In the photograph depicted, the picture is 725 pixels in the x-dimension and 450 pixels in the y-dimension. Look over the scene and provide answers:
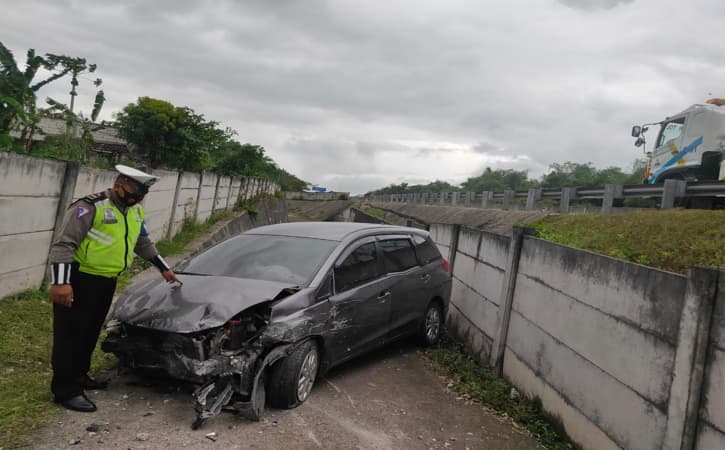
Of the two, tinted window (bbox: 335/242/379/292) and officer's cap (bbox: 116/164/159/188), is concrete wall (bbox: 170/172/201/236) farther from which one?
officer's cap (bbox: 116/164/159/188)

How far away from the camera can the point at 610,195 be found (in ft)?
37.5

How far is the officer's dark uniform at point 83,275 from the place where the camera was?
393 centimetres

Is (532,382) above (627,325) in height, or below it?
below

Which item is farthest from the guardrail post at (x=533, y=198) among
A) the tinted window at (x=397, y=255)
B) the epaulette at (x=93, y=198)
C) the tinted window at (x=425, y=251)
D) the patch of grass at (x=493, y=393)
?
the epaulette at (x=93, y=198)

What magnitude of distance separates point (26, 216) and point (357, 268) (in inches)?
153

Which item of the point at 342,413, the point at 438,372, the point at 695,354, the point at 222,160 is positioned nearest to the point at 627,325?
the point at 695,354

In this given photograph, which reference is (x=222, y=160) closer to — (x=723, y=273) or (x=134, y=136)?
(x=134, y=136)

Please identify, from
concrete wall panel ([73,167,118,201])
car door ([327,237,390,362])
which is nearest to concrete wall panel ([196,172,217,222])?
concrete wall panel ([73,167,118,201])

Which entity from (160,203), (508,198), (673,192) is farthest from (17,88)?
(508,198)

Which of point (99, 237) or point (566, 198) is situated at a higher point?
point (566, 198)

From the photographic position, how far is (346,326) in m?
5.20

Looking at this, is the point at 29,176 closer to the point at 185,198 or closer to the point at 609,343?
the point at 609,343

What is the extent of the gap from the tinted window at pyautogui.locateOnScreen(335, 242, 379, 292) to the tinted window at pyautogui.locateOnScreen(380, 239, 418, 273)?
262mm

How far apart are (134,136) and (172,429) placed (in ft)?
49.2
